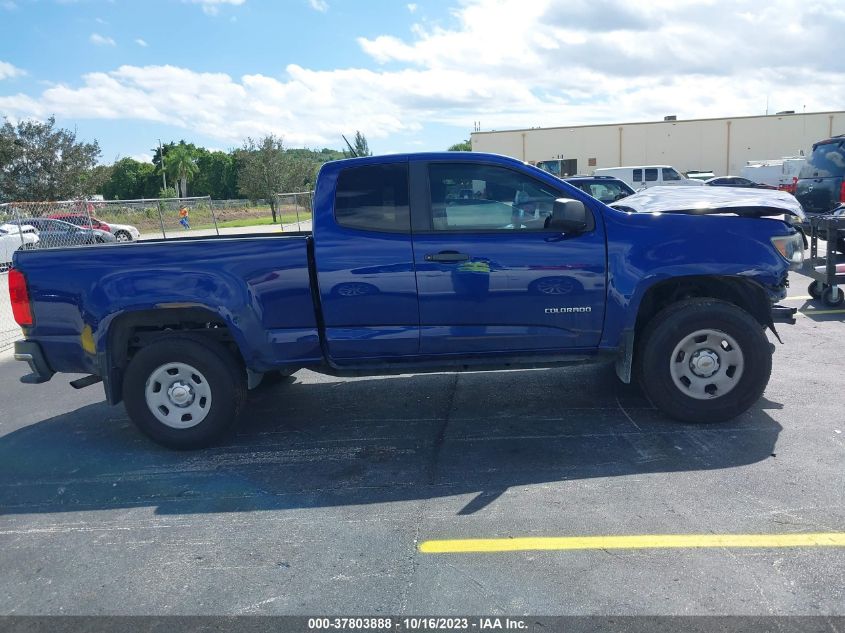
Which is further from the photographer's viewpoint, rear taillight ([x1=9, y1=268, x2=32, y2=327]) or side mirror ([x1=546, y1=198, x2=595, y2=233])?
rear taillight ([x1=9, y1=268, x2=32, y2=327])

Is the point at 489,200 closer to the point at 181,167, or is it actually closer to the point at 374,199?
the point at 374,199

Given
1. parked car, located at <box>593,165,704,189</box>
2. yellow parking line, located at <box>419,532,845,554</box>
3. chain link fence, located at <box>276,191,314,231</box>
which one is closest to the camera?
yellow parking line, located at <box>419,532,845,554</box>

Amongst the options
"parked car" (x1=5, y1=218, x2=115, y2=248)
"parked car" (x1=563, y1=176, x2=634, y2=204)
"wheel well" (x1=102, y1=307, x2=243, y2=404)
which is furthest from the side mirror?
"parked car" (x1=563, y1=176, x2=634, y2=204)

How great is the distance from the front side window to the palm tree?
3272 inches

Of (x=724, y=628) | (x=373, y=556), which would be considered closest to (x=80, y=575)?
(x=373, y=556)

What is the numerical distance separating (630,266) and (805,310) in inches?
200

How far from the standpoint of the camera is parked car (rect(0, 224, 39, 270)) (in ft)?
54.8

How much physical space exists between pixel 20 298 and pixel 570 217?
3.92m

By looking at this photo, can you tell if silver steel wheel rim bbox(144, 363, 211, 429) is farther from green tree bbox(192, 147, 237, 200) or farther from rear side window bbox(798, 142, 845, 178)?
green tree bbox(192, 147, 237, 200)

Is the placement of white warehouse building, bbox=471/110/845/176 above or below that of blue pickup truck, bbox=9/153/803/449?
above

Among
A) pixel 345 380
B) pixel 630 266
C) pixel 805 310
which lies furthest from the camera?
pixel 805 310

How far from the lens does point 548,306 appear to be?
16.3 ft

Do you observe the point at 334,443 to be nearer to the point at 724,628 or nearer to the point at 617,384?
the point at 617,384

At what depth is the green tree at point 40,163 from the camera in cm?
3384
